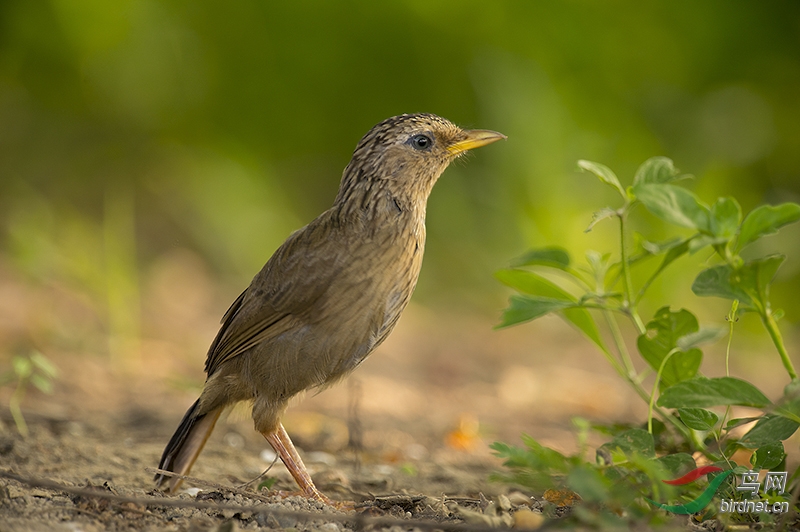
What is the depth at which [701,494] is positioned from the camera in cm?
240

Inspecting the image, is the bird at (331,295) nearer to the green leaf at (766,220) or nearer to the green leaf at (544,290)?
the green leaf at (544,290)

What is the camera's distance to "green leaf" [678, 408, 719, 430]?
247 cm

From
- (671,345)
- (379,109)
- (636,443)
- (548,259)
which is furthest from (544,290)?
(379,109)

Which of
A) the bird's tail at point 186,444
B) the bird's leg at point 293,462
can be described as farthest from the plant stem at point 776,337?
the bird's tail at point 186,444

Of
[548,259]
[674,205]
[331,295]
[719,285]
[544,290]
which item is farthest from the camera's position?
[331,295]

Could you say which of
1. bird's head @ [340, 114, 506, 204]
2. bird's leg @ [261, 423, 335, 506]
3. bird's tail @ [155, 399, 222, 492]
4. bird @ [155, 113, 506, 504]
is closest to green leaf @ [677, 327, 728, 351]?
bird @ [155, 113, 506, 504]

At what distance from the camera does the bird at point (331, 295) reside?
3211mm

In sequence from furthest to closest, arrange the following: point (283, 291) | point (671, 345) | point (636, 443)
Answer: point (283, 291)
point (671, 345)
point (636, 443)

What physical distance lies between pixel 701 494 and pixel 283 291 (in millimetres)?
1778

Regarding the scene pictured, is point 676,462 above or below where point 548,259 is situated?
below

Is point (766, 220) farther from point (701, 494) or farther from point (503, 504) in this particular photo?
point (503, 504)

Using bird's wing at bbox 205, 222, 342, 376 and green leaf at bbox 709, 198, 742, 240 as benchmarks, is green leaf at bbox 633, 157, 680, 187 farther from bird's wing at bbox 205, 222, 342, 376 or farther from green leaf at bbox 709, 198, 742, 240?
bird's wing at bbox 205, 222, 342, 376

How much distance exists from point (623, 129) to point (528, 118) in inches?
39.5

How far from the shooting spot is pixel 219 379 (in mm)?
3527
